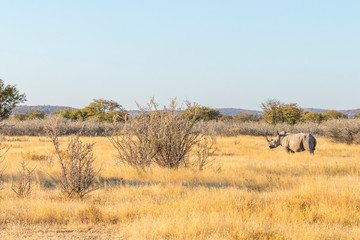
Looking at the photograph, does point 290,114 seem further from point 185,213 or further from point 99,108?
point 185,213

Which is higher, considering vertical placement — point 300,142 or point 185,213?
point 300,142

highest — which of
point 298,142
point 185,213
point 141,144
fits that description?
point 141,144

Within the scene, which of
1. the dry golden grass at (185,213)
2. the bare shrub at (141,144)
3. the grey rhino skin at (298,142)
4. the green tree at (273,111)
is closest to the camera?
the dry golden grass at (185,213)

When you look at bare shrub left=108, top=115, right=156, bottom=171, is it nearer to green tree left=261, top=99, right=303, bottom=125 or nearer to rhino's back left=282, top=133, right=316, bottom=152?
rhino's back left=282, top=133, right=316, bottom=152

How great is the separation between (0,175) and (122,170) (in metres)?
3.25

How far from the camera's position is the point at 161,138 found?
11523 millimetres

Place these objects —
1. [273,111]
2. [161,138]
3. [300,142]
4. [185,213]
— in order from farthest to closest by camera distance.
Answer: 1. [273,111]
2. [300,142]
3. [161,138]
4. [185,213]

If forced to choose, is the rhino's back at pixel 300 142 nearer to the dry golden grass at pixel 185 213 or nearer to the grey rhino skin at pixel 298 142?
the grey rhino skin at pixel 298 142

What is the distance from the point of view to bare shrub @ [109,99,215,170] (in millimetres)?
11508

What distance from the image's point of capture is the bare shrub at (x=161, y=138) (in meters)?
11.5

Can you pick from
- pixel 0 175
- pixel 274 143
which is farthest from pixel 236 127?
pixel 0 175

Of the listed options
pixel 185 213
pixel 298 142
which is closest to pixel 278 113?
pixel 298 142

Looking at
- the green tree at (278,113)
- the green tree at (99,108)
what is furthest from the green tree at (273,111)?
the green tree at (99,108)

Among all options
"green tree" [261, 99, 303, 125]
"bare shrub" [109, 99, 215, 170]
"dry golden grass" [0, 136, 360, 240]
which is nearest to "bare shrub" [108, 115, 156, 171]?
"bare shrub" [109, 99, 215, 170]
